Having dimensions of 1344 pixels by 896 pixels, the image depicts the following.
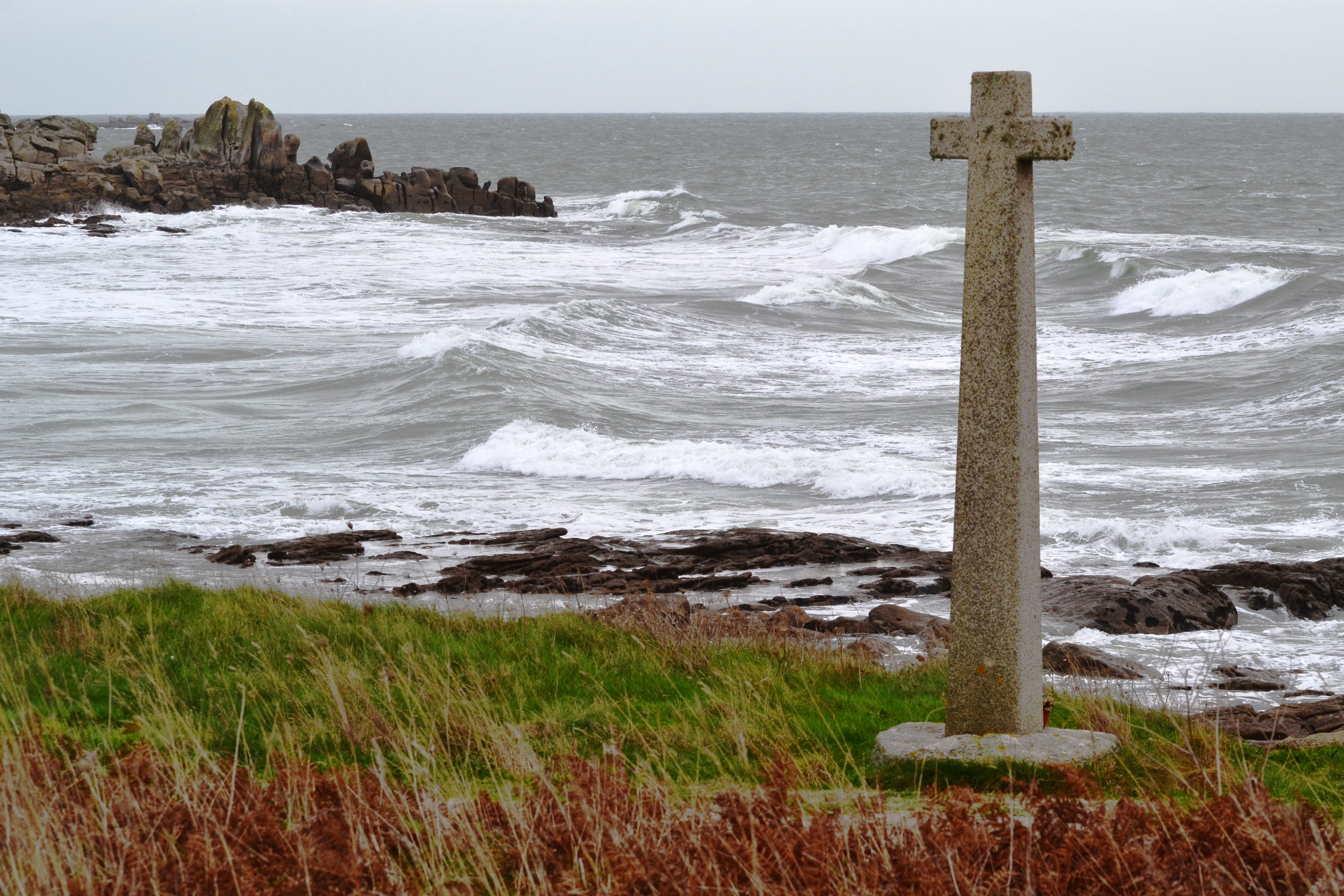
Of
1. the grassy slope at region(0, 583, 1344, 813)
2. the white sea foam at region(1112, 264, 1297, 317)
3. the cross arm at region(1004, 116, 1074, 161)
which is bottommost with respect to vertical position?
the grassy slope at region(0, 583, 1344, 813)

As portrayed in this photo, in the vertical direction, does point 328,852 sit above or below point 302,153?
below

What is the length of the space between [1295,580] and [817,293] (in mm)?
23358

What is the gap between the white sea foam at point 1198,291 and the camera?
110 ft

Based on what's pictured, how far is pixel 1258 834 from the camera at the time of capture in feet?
11.3

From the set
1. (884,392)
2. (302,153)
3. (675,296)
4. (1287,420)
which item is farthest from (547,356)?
(302,153)

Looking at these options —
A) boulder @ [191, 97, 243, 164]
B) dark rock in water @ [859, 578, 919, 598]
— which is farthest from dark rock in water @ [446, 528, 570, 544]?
boulder @ [191, 97, 243, 164]

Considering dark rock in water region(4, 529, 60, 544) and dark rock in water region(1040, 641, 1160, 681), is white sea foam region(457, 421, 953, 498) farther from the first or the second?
dark rock in water region(1040, 641, 1160, 681)

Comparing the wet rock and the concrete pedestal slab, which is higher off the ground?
the concrete pedestal slab

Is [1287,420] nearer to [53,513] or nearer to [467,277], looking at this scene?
[53,513]

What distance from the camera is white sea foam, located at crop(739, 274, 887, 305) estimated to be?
110 ft

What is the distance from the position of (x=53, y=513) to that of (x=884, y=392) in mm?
13299

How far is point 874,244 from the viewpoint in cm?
4969

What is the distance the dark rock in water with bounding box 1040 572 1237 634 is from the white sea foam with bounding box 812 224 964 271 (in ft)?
114

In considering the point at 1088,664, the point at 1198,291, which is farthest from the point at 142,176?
the point at 1088,664
